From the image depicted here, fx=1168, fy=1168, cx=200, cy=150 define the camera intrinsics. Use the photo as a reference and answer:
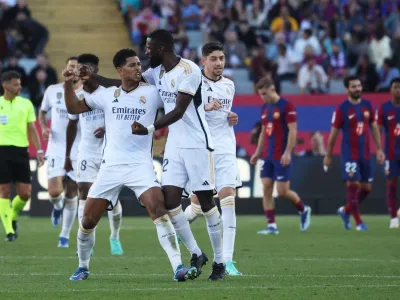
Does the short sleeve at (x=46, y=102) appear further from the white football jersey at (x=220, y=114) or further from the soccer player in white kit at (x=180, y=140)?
the soccer player in white kit at (x=180, y=140)

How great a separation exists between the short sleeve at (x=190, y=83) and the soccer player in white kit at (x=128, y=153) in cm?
36

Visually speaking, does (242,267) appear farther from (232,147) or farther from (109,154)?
(109,154)

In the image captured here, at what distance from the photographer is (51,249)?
15.5 m

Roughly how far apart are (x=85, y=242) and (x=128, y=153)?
A: 0.98m

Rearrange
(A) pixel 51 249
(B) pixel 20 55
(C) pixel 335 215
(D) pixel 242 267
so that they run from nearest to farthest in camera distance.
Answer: (D) pixel 242 267
(A) pixel 51 249
(C) pixel 335 215
(B) pixel 20 55

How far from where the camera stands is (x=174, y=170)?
11.2 m

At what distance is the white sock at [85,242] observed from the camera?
1124 centimetres

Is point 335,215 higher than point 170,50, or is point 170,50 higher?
point 170,50

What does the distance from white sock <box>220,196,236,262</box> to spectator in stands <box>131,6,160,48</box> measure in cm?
1701

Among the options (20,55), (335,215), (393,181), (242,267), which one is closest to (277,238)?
(393,181)

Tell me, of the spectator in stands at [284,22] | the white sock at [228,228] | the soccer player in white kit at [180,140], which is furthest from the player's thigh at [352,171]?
the spectator in stands at [284,22]

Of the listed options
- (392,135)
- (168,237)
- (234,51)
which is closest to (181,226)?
(168,237)

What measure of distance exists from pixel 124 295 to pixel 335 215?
1457cm

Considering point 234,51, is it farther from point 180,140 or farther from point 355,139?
point 180,140
